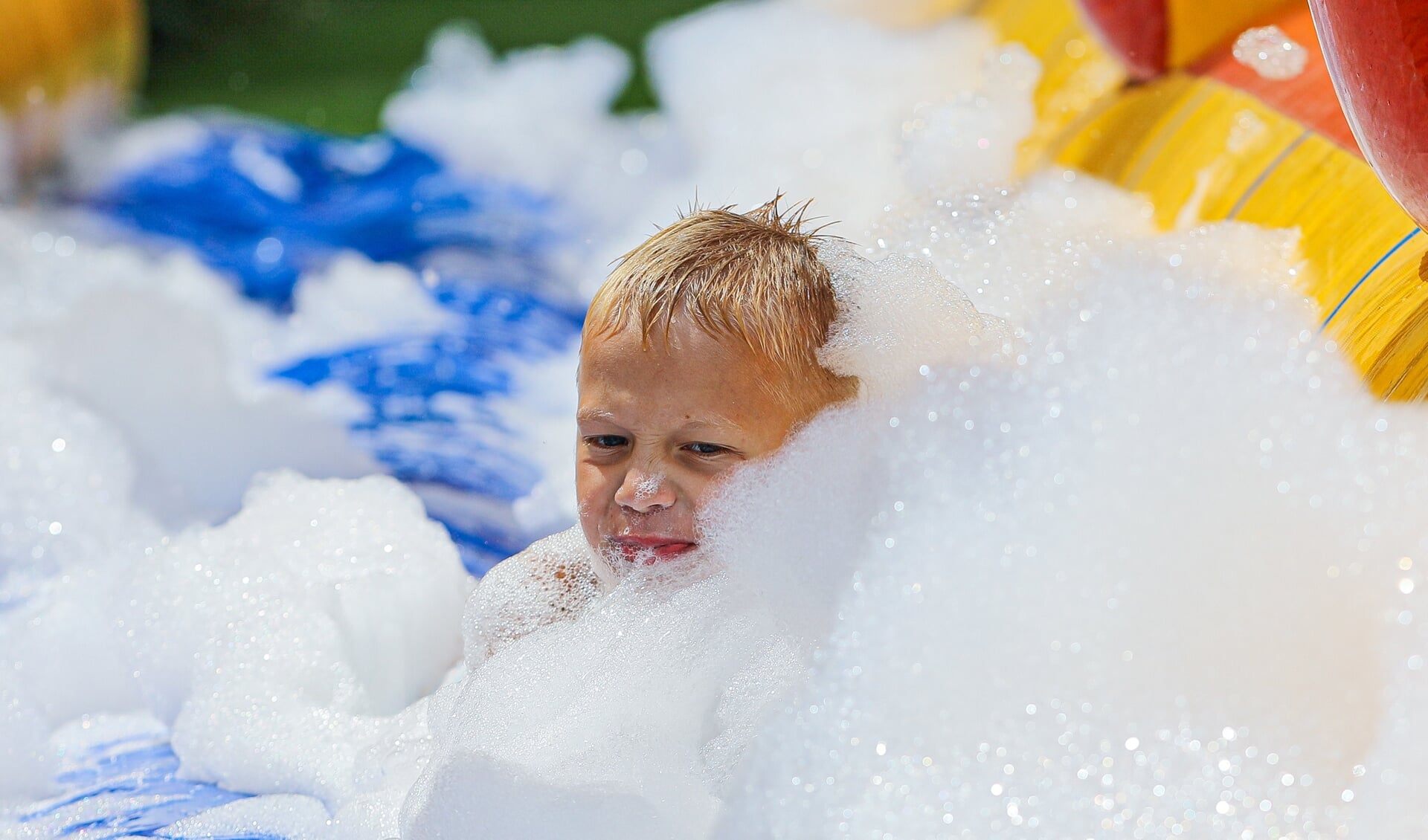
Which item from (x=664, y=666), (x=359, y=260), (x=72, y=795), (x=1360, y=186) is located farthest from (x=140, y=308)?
(x=1360, y=186)

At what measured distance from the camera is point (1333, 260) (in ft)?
3.57

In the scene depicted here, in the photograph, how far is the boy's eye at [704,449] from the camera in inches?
40.5

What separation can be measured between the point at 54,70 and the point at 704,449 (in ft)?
6.86

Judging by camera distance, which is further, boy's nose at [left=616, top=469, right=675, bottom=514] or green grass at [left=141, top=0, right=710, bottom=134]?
green grass at [left=141, top=0, right=710, bottom=134]

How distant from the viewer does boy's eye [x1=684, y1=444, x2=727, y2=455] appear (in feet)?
3.38

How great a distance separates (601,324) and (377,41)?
2.67 meters

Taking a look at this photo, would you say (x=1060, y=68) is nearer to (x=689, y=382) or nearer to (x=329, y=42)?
(x=689, y=382)

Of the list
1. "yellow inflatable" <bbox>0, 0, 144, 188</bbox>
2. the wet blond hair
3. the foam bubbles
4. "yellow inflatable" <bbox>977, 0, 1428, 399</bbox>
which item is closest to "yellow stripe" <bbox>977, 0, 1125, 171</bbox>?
"yellow inflatable" <bbox>977, 0, 1428, 399</bbox>

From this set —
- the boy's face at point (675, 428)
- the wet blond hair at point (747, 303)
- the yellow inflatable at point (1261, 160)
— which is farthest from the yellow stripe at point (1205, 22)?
the boy's face at point (675, 428)

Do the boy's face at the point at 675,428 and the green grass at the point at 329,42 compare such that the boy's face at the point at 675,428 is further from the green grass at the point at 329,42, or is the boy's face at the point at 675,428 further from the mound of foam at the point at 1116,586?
the green grass at the point at 329,42

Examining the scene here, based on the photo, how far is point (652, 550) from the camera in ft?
3.39

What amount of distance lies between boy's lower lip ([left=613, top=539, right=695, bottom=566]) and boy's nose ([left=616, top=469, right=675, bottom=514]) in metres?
0.03

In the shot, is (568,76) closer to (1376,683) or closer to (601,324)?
(601,324)

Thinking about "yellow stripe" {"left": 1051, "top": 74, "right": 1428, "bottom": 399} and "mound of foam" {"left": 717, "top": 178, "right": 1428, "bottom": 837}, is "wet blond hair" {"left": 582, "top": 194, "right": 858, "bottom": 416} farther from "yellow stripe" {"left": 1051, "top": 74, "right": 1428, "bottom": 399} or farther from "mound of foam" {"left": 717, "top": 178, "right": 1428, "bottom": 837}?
"yellow stripe" {"left": 1051, "top": 74, "right": 1428, "bottom": 399}
